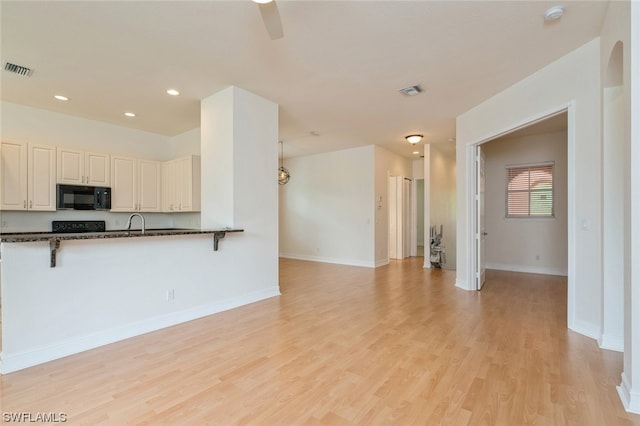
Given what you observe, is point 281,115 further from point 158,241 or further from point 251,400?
point 251,400

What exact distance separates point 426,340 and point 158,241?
9.98 ft

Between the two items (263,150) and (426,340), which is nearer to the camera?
(426,340)

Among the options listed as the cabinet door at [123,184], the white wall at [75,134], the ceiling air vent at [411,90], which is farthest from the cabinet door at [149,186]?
the ceiling air vent at [411,90]

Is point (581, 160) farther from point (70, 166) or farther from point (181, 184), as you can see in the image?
point (70, 166)

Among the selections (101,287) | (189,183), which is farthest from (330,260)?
(101,287)

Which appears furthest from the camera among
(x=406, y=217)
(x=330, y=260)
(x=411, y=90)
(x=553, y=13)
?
(x=406, y=217)

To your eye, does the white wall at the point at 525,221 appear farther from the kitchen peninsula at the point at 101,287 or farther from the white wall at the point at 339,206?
→ the kitchen peninsula at the point at 101,287

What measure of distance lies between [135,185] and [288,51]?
4.11 m

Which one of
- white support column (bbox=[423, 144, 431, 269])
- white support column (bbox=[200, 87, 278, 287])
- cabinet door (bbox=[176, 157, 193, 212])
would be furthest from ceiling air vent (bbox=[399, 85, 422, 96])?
cabinet door (bbox=[176, 157, 193, 212])

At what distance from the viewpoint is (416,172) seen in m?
8.94

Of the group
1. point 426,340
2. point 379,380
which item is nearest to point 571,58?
point 426,340

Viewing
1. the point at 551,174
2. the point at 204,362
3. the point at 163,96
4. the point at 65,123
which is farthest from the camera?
the point at 551,174

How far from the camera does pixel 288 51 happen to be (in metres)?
2.93

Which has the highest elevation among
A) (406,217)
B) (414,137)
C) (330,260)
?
(414,137)
